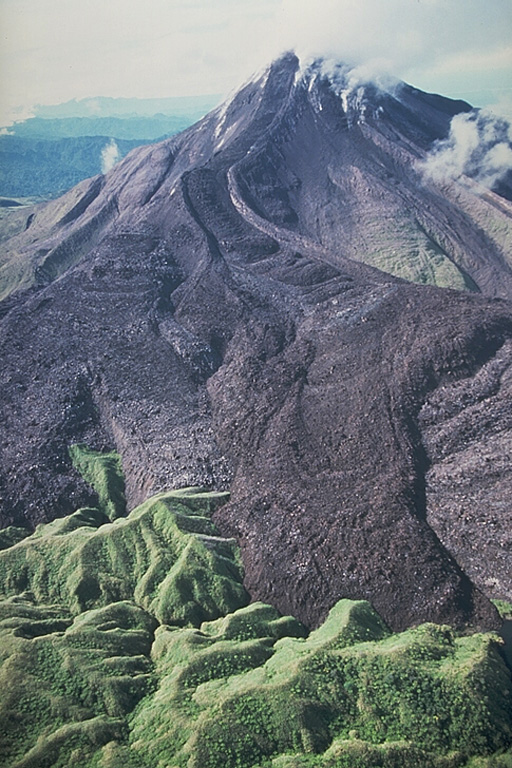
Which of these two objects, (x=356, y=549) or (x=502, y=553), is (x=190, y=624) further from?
(x=502, y=553)

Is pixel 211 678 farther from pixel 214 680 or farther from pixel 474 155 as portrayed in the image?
pixel 474 155

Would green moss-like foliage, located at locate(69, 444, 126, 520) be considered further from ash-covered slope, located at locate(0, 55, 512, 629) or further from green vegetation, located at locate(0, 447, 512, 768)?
green vegetation, located at locate(0, 447, 512, 768)

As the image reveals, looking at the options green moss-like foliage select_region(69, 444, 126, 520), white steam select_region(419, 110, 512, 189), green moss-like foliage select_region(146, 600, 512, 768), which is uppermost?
white steam select_region(419, 110, 512, 189)

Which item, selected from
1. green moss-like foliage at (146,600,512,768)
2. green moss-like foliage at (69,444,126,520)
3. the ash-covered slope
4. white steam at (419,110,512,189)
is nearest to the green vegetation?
green moss-like foliage at (146,600,512,768)

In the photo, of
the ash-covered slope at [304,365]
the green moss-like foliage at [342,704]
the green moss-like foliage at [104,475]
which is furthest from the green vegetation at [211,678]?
the green moss-like foliage at [104,475]

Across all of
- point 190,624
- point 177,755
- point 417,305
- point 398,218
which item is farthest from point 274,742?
point 398,218

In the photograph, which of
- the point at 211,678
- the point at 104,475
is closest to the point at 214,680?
the point at 211,678

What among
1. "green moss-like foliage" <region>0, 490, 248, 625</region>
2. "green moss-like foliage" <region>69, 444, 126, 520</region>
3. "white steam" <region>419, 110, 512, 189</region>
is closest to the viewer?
"green moss-like foliage" <region>0, 490, 248, 625</region>
